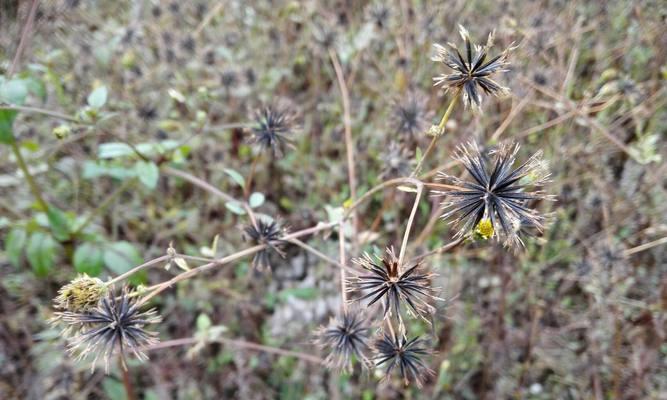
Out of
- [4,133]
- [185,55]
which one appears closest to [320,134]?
[185,55]

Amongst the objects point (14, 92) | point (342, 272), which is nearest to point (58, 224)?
point (14, 92)

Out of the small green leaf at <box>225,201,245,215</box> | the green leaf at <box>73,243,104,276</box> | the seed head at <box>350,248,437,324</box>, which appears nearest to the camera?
the seed head at <box>350,248,437,324</box>

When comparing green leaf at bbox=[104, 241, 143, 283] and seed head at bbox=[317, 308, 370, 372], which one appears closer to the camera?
seed head at bbox=[317, 308, 370, 372]

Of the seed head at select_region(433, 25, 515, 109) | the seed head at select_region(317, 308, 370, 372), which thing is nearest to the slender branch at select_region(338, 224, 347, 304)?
the seed head at select_region(317, 308, 370, 372)

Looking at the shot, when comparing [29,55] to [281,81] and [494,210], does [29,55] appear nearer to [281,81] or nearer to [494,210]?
[281,81]

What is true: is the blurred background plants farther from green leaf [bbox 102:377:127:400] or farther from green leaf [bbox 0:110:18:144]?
green leaf [bbox 0:110:18:144]

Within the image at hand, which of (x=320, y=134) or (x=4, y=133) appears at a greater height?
(x=320, y=134)
